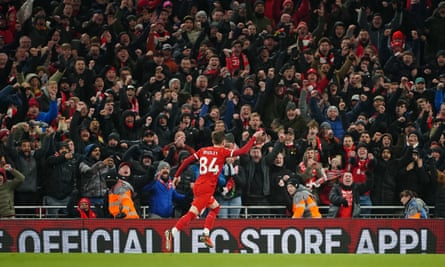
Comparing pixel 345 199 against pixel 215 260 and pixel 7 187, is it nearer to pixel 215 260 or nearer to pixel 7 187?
pixel 215 260

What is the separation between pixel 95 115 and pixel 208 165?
4.27m

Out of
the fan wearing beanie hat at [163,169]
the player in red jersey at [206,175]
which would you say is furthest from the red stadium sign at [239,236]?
the player in red jersey at [206,175]

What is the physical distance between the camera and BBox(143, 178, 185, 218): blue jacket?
57.6ft

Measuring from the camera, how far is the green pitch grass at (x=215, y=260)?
49.8 feet

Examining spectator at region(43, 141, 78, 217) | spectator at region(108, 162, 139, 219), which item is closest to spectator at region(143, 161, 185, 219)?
spectator at region(108, 162, 139, 219)

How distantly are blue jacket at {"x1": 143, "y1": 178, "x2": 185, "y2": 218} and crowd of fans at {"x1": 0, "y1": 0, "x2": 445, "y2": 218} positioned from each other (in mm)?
24

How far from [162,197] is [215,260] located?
7.61 ft

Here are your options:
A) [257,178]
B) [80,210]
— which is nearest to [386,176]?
[257,178]

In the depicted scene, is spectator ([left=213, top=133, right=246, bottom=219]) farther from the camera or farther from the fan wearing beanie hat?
the camera

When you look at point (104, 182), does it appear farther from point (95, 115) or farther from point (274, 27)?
point (274, 27)

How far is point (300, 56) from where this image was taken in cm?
2073

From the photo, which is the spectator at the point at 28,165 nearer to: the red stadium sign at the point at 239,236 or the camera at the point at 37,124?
the camera at the point at 37,124

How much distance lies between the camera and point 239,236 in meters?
17.1

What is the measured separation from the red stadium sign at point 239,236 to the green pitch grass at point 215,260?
48cm
